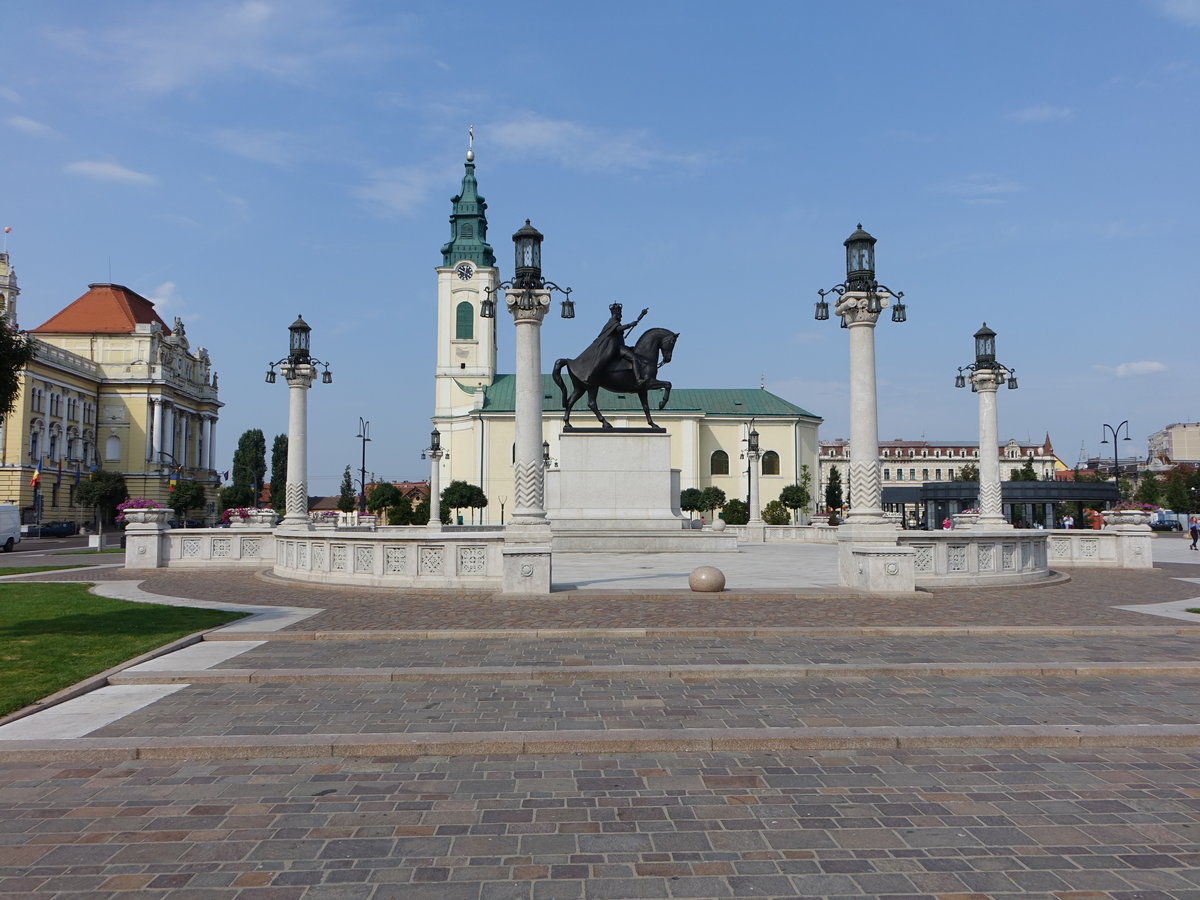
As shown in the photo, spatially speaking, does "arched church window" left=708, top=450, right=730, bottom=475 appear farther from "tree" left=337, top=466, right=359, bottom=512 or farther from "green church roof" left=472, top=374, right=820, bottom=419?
"tree" left=337, top=466, right=359, bottom=512

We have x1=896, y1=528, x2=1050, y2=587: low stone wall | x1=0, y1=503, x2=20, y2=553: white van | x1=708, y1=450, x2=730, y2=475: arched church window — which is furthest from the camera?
x1=708, y1=450, x2=730, y2=475: arched church window

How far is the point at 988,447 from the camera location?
31.8 meters

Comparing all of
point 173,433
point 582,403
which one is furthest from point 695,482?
point 173,433

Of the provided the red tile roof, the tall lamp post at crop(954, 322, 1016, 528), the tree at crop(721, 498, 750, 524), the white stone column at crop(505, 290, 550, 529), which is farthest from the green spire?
the white stone column at crop(505, 290, 550, 529)

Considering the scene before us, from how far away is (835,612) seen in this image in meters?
14.8

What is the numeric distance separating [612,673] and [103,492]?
82051mm

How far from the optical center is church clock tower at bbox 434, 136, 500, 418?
97062mm

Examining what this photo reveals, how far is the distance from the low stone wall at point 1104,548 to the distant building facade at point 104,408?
268 feet

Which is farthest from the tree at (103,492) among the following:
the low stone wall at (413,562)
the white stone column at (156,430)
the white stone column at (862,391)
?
the white stone column at (862,391)

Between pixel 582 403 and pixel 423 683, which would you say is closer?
pixel 423 683

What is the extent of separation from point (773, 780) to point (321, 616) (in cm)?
1069

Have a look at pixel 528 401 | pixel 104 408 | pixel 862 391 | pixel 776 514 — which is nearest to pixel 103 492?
pixel 104 408

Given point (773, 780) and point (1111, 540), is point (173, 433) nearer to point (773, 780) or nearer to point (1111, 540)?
point (1111, 540)

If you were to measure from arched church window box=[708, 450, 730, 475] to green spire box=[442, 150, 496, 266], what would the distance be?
3718 centimetres
